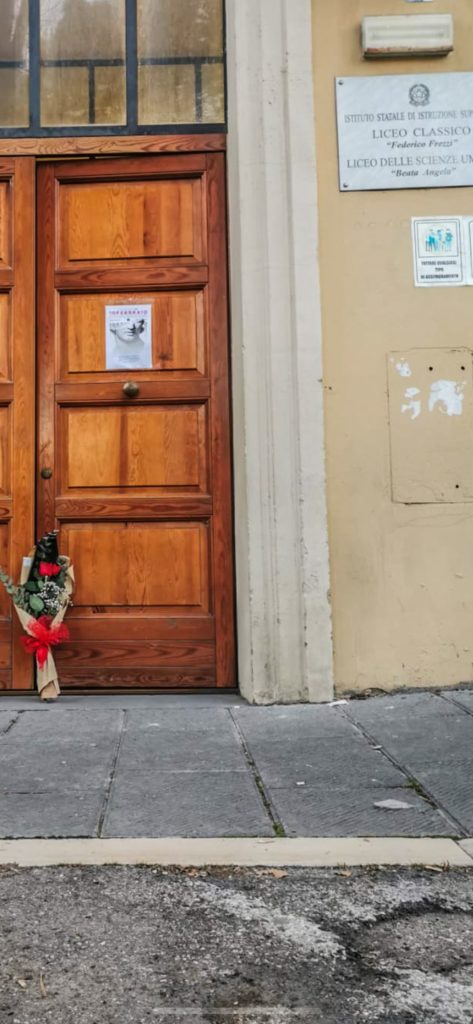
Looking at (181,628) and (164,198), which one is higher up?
(164,198)

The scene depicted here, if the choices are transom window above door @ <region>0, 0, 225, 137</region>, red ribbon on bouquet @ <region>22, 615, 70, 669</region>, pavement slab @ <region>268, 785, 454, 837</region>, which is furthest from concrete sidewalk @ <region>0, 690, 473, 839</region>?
transom window above door @ <region>0, 0, 225, 137</region>

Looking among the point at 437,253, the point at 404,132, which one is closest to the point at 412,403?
the point at 437,253

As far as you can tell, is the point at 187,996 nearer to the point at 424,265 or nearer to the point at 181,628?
the point at 181,628

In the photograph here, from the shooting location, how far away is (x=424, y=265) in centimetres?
395

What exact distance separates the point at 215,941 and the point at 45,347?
10.5ft

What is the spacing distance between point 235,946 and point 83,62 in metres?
4.31

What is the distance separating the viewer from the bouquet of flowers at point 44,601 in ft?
12.6

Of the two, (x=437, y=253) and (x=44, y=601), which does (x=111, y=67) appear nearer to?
(x=437, y=253)

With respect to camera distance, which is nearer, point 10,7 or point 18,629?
point 18,629

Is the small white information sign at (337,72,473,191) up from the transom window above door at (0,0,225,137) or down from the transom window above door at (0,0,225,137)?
down

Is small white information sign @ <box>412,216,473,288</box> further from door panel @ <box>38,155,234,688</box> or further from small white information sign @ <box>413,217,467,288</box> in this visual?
door panel @ <box>38,155,234,688</box>

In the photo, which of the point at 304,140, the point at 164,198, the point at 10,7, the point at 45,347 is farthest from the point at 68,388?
the point at 10,7

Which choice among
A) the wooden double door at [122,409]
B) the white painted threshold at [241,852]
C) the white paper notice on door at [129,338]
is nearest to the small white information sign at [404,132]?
the wooden double door at [122,409]

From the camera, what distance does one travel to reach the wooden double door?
→ 4055mm
